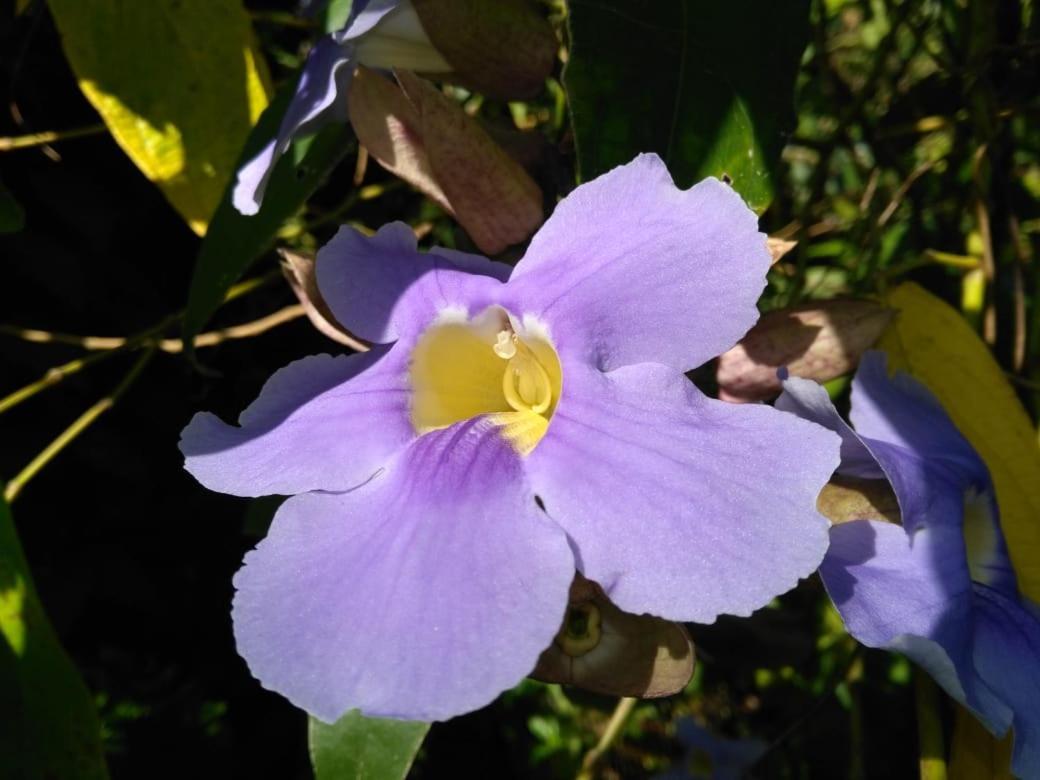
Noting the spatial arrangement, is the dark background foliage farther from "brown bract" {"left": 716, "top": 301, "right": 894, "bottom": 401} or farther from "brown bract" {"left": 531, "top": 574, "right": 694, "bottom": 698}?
"brown bract" {"left": 531, "top": 574, "right": 694, "bottom": 698}

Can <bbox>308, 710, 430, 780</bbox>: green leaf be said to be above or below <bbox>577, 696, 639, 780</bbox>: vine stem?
above

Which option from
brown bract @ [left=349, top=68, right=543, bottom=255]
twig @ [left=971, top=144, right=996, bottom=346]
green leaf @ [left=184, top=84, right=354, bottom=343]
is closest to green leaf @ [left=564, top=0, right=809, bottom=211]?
brown bract @ [left=349, top=68, right=543, bottom=255]

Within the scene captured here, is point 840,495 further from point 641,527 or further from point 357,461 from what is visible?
point 357,461

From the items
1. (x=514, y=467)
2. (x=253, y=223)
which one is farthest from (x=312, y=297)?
(x=514, y=467)

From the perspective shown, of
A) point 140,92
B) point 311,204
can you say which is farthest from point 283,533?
point 311,204

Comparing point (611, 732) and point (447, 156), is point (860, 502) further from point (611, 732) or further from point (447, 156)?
point (611, 732)
